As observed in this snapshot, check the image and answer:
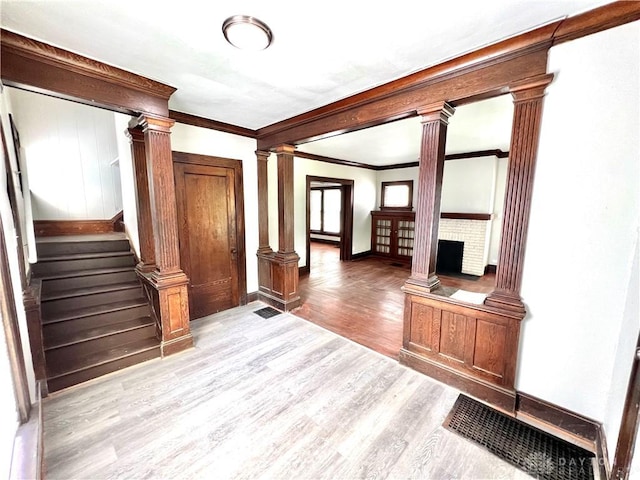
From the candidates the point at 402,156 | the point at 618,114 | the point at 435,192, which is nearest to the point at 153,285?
the point at 435,192

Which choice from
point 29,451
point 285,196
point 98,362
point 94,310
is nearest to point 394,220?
point 285,196

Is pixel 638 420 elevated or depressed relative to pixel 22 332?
depressed

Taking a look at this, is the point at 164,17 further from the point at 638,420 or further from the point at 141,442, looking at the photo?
the point at 638,420

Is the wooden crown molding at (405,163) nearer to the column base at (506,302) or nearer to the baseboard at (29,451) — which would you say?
the column base at (506,302)

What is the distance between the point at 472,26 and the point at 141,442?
3345 millimetres

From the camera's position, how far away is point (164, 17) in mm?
1502

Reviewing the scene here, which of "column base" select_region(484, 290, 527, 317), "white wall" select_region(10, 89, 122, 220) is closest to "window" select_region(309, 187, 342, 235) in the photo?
"white wall" select_region(10, 89, 122, 220)

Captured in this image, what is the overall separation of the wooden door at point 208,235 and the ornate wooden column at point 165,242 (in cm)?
65

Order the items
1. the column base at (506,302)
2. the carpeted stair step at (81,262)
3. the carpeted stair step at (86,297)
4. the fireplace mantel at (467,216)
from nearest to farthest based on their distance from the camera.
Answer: the column base at (506,302), the carpeted stair step at (86,297), the carpeted stair step at (81,262), the fireplace mantel at (467,216)

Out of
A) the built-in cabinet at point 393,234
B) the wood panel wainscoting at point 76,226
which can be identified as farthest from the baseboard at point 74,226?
the built-in cabinet at point 393,234

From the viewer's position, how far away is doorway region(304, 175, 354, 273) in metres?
6.68

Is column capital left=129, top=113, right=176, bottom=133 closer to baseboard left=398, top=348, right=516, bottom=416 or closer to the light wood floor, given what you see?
the light wood floor

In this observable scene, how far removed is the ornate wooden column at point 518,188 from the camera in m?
1.70

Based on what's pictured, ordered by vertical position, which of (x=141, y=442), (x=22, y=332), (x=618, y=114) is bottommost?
(x=141, y=442)
